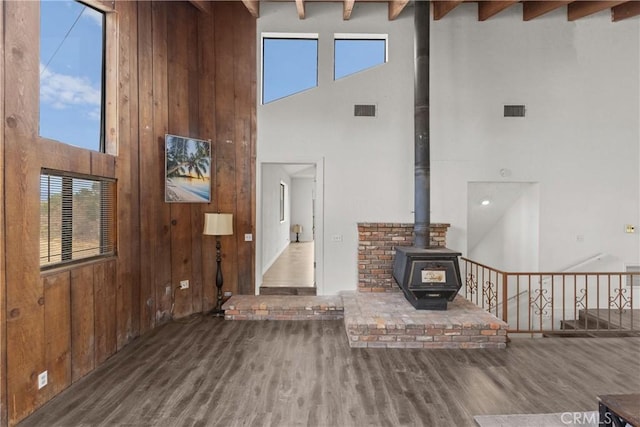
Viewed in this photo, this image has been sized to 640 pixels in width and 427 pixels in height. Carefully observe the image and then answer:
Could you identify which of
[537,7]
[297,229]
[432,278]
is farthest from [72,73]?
[297,229]

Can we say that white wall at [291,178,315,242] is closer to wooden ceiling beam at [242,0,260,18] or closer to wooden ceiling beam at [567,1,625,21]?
wooden ceiling beam at [242,0,260,18]

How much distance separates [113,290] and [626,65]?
25.4 feet

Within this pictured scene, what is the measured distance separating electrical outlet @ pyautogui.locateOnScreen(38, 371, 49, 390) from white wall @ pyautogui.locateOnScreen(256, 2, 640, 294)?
11.1ft

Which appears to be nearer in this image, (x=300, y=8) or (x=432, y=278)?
(x=432, y=278)

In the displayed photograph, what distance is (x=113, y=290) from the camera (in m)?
3.17

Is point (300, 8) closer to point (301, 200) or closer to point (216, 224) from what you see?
point (216, 224)

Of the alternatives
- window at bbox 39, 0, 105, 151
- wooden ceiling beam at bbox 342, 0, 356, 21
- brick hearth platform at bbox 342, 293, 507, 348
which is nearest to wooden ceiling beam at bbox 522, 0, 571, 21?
wooden ceiling beam at bbox 342, 0, 356, 21

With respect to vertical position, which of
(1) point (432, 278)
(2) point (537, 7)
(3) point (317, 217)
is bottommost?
(1) point (432, 278)

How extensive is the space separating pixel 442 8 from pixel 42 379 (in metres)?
6.37

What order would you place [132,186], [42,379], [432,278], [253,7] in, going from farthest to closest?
[253,7], [432,278], [132,186], [42,379]

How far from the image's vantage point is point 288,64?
16.0 feet

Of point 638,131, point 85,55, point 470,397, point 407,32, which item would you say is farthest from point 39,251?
point 638,131

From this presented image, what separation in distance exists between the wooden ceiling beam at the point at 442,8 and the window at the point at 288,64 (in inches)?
74.5

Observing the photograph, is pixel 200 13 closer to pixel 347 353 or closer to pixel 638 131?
pixel 347 353
